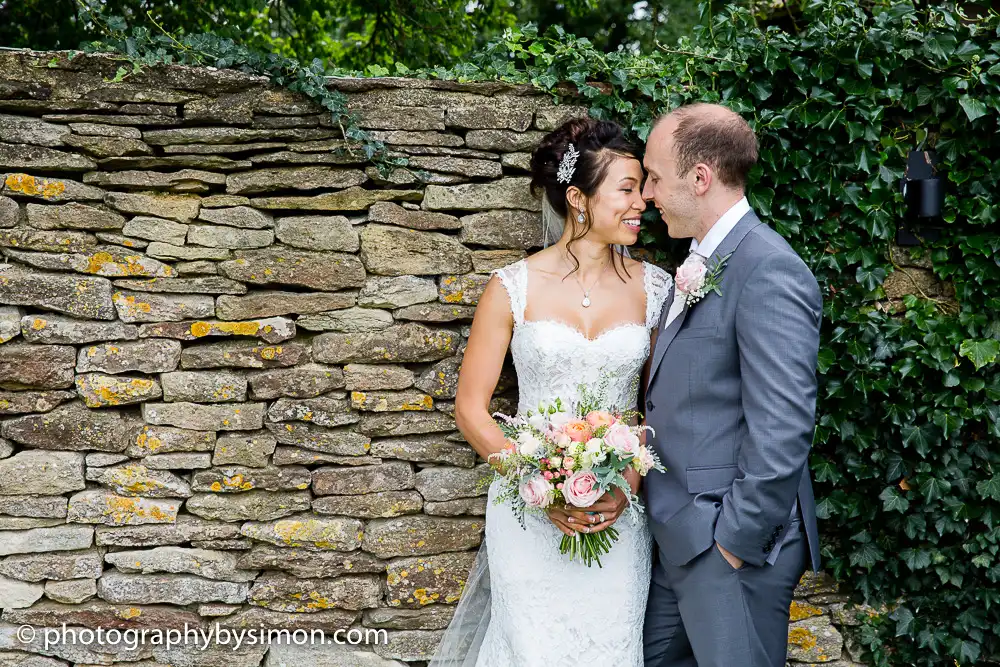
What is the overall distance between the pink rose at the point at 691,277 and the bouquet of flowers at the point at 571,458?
47cm

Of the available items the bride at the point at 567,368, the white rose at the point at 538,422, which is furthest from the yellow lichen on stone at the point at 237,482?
the white rose at the point at 538,422

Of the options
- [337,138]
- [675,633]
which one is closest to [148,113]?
[337,138]

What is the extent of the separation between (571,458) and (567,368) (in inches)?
21.1

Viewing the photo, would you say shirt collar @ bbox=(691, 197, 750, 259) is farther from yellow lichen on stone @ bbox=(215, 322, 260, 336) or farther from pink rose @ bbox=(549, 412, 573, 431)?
yellow lichen on stone @ bbox=(215, 322, 260, 336)

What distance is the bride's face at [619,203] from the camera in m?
3.03

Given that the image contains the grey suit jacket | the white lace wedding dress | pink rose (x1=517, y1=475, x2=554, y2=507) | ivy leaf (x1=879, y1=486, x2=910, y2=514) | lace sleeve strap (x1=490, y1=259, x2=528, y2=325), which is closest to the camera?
the grey suit jacket

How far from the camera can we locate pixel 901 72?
3.30 meters

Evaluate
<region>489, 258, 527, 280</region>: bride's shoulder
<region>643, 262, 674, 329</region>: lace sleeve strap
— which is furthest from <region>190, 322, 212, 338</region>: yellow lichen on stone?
<region>643, 262, 674, 329</region>: lace sleeve strap

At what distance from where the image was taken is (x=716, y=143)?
2.70 meters

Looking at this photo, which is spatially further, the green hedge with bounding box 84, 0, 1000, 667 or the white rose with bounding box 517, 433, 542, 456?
the green hedge with bounding box 84, 0, 1000, 667

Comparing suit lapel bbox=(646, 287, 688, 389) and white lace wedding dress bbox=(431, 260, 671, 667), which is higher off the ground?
suit lapel bbox=(646, 287, 688, 389)

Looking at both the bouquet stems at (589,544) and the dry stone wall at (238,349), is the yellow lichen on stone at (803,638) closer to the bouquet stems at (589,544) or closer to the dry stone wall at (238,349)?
the bouquet stems at (589,544)

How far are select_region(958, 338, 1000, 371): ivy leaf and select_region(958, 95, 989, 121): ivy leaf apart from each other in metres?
0.89

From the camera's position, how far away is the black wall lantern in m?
3.30
